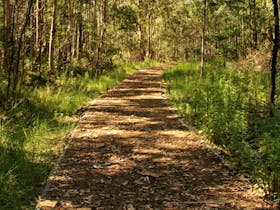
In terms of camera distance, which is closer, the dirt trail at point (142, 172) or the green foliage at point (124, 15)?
the dirt trail at point (142, 172)

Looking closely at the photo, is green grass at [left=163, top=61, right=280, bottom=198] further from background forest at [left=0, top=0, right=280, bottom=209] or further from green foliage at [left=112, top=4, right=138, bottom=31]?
green foliage at [left=112, top=4, right=138, bottom=31]

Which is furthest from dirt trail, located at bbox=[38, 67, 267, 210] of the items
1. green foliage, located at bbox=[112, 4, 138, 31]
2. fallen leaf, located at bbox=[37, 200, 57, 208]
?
green foliage, located at bbox=[112, 4, 138, 31]

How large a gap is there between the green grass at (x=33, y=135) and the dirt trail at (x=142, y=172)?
0.28 metres

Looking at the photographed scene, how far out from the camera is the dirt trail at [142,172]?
197 inches

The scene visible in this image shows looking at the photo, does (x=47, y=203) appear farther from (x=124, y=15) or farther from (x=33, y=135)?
(x=124, y=15)

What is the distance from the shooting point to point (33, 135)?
7.29 meters

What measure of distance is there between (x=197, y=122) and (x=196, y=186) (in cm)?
358

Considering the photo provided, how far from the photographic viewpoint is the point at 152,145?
24.5ft

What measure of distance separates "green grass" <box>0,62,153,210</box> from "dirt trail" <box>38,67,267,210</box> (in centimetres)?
28

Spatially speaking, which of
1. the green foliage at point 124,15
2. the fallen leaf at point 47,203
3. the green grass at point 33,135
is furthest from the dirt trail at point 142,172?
the green foliage at point 124,15

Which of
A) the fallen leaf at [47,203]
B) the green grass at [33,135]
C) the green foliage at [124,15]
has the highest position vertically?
the green foliage at [124,15]

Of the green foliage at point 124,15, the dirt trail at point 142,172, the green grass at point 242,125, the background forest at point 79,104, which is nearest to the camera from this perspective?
the dirt trail at point 142,172

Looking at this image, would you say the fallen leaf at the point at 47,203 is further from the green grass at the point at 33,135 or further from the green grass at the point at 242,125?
the green grass at the point at 242,125

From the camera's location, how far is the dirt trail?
502cm
